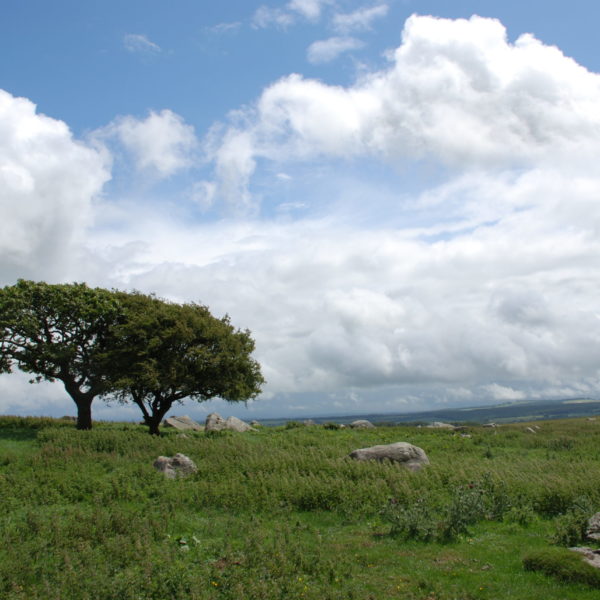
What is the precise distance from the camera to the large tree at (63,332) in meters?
37.4

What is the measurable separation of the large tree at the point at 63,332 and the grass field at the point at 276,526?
11.6 m

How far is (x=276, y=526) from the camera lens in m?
16.1

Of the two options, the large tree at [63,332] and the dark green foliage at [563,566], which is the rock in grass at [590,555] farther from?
the large tree at [63,332]

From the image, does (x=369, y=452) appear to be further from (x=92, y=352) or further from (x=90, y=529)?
(x=92, y=352)

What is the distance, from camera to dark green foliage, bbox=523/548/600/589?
1113 centimetres

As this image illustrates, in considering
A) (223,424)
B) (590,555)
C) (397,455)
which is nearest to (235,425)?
(223,424)

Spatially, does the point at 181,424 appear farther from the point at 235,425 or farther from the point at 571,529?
the point at 571,529

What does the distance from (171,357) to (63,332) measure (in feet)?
28.7

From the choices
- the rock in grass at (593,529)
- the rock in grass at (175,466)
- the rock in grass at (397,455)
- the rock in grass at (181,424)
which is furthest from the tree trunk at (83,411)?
the rock in grass at (593,529)

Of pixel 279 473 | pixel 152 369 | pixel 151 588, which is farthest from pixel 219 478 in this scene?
pixel 152 369

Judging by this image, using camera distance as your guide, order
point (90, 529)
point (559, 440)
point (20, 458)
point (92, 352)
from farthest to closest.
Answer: point (92, 352) < point (559, 440) < point (20, 458) < point (90, 529)

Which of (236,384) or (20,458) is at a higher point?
(236,384)

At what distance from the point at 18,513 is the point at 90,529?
4.39 metres

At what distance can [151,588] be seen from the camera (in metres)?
10.7
